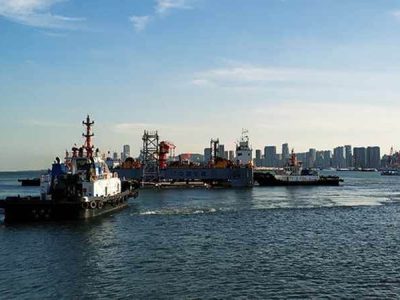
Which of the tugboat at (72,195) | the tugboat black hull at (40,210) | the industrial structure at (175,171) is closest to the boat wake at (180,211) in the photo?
the tugboat at (72,195)

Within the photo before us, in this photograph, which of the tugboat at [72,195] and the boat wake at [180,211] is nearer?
the tugboat at [72,195]

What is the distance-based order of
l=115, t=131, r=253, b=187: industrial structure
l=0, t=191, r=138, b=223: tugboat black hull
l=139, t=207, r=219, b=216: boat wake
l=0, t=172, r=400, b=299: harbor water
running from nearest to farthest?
l=0, t=172, r=400, b=299: harbor water → l=0, t=191, r=138, b=223: tugboat black hull → l=139, t=207, r=219, b=216: boat wake → l=115, t=131, r=253, b=187: industrial structure

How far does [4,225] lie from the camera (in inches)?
2143

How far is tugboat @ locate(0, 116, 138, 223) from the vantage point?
5716cm

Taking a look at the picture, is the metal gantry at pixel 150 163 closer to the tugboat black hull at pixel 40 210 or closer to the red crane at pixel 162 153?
the red crane at pixel 162 153

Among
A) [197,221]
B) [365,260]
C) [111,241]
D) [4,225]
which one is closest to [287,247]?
[365,260]

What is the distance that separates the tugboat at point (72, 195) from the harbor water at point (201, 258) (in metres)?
2.69

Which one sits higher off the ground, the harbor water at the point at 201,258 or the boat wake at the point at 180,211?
the boat wake at the point at 180,211

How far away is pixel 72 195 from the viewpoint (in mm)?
60625

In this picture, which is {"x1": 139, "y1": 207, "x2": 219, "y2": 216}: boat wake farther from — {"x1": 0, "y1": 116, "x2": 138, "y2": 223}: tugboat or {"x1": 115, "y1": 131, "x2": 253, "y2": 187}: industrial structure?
{"x1": 115, "y1": 131, "x2": 253, "y2": 187}: industrial structure

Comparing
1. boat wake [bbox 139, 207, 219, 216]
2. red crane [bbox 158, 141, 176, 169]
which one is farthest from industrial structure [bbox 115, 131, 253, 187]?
boat wake [bbox 139, 207, 219, 216]

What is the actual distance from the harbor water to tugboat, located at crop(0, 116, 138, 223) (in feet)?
8.83

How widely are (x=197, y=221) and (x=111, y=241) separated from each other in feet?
50.9

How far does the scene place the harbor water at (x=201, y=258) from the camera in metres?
27.5
